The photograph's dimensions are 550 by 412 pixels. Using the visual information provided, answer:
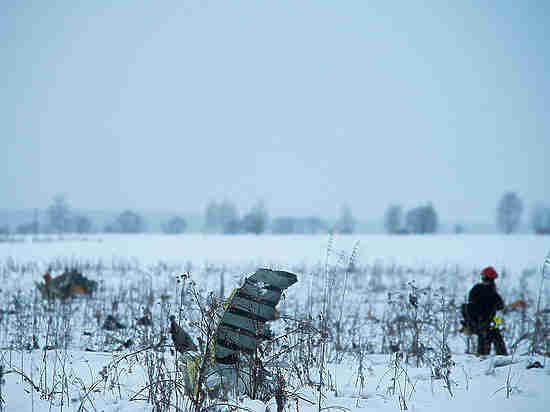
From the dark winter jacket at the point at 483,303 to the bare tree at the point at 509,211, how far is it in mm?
93823

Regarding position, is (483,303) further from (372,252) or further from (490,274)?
(372,252)

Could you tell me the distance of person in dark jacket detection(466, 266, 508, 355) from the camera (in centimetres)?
623

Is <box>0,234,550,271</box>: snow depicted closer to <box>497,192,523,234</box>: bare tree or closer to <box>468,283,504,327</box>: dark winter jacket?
<box>468,283,504,327</box>: dark winter jacket

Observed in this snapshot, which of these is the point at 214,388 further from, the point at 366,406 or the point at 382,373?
the point at 382,373

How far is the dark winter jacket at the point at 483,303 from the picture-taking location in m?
6.53

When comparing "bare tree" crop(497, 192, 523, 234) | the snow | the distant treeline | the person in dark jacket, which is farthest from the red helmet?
"bare tree" crop(497, 192, 523, 234)

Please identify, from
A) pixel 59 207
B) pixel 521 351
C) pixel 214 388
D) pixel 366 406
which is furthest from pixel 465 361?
pixel 59 207

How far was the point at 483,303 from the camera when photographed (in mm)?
6680

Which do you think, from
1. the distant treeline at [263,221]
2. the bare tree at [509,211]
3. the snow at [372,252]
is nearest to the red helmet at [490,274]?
the snow at [372,252]

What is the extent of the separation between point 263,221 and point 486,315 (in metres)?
83.8

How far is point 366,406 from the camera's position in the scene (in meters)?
3.68

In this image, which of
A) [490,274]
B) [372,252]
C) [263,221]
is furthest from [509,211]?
[490,274]

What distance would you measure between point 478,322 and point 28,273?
14994 millimetres

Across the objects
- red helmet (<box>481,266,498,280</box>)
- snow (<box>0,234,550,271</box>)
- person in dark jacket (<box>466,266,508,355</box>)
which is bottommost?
snow (<box>0,234,550,271</box>)
